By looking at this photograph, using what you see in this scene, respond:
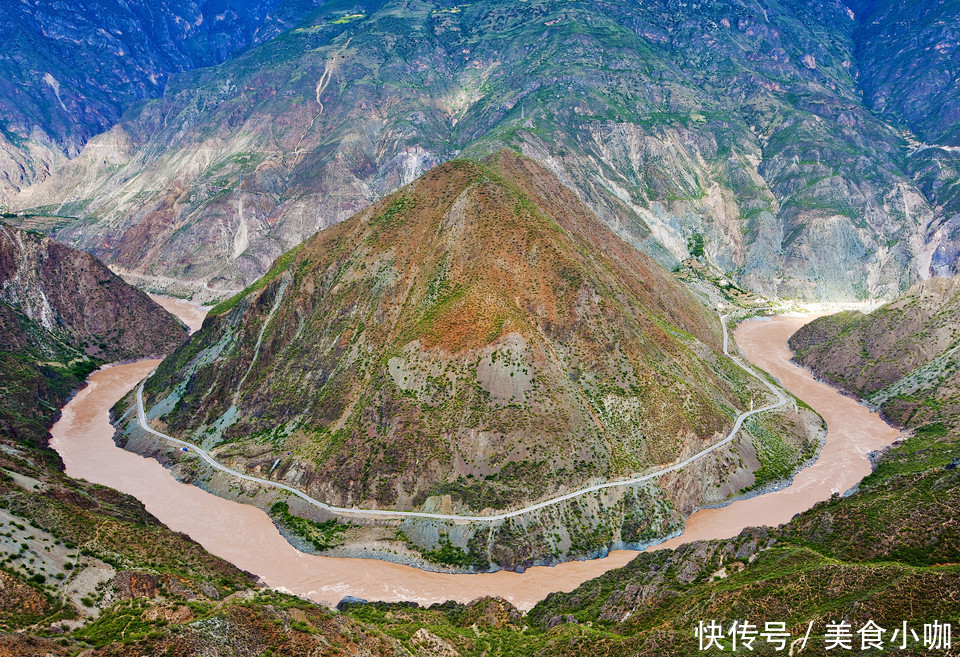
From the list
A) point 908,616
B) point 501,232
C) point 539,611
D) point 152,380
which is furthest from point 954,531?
point 152,380

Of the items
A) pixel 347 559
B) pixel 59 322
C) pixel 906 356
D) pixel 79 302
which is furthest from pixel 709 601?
pixel 79 302

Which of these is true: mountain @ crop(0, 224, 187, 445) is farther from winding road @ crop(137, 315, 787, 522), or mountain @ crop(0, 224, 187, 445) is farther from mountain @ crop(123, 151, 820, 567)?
winding road @ crop(137, 315, 787, 522)

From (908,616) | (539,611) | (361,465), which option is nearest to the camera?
(908,616)

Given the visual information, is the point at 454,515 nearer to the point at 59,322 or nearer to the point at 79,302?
the point at 59,322

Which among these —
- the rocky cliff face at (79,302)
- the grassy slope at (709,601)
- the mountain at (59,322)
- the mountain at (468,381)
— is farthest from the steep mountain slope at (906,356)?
the rocky cliff face at (79,302)

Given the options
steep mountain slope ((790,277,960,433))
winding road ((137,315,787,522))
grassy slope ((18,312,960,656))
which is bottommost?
grassy slope ((18,312,960,656))

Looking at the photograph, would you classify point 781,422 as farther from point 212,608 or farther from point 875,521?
point 212,608

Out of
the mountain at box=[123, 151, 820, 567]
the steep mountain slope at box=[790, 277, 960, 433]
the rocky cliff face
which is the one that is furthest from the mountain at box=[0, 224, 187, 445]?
the steep mountain slope at box=[790, 277, 960, 433]
